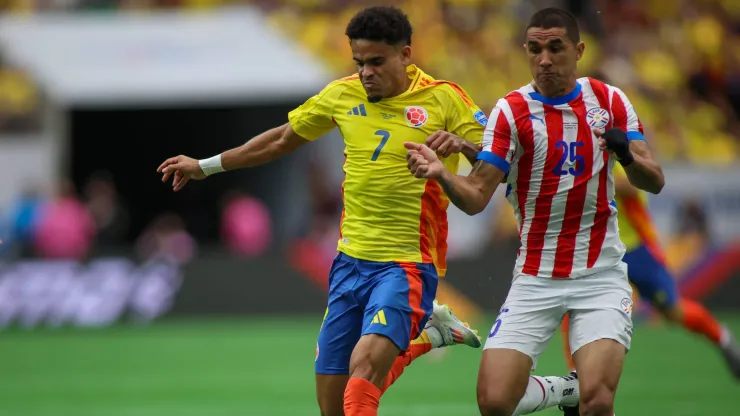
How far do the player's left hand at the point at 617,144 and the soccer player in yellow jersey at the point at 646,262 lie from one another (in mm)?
2976

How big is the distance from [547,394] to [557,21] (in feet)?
7.06

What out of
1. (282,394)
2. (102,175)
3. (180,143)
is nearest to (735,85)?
(180,143)

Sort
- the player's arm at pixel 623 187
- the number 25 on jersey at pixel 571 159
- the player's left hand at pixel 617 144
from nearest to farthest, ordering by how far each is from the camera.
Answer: the player's left hand at pixel 617 144 → the number 25 on jersey at pixel 571 159 → the player's arm at pixel 623 187

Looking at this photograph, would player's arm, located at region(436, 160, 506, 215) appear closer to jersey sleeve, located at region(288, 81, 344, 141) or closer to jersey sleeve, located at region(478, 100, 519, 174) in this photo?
jersey sleeve, located at region(478, 100, 519, 174)

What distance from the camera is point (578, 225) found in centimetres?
687

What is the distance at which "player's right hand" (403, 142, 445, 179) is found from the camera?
6.16 metres

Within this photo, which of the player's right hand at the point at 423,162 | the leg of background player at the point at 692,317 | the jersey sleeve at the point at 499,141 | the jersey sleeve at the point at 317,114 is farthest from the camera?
the leg of background player at the point at 692,317

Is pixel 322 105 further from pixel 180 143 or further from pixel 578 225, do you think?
pixel 180 143

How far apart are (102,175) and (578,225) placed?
18.8m

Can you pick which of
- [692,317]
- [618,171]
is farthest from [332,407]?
[692,317]

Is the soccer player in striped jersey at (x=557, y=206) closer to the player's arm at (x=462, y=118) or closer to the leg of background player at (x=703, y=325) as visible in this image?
the player's arm at (x=462, y=118)

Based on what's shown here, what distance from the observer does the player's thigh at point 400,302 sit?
6.78 meters

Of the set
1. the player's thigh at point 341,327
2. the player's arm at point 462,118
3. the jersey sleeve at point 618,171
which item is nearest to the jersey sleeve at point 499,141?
the player's arm at point 462,118

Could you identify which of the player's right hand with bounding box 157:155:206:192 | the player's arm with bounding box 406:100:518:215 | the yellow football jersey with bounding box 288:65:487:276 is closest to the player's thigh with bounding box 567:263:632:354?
the player's arm with bounding box 406:100:518:215
